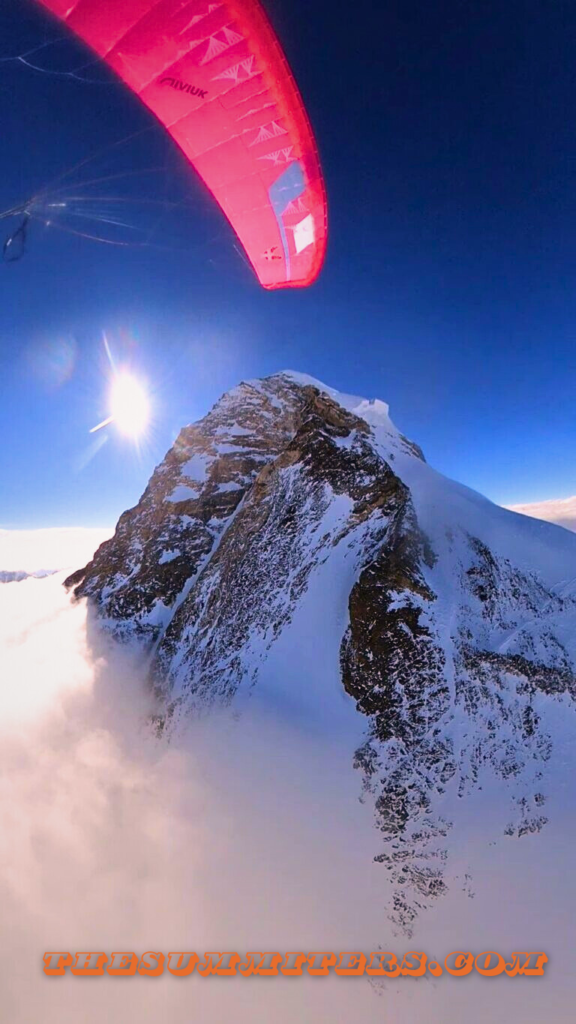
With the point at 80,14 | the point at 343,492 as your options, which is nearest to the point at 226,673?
the point at 343,492
